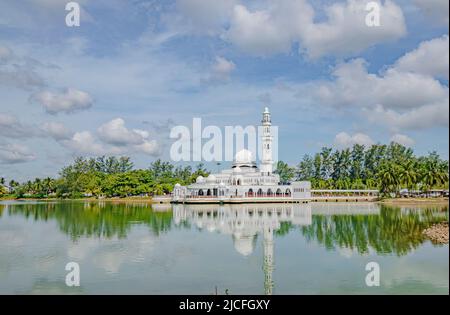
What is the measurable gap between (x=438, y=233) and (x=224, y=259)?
12245 mm

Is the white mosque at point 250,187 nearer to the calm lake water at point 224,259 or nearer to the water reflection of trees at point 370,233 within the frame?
the water reflection of trees at point 370,233

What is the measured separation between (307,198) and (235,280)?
1866 inches

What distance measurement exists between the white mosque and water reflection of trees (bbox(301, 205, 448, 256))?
2637 cm

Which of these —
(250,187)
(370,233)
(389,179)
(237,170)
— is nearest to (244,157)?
(237,170)

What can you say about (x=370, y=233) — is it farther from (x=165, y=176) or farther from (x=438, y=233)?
(x=165, y=176)

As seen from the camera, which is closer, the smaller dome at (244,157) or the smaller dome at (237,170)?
the smaller dome at (237,170)

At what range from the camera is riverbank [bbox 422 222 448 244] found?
21312mm

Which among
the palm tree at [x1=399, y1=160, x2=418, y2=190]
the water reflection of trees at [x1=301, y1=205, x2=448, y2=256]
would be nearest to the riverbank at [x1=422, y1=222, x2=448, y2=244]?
the water reflection of trees at [x1=301, y1=205, x2=448, y2=256]

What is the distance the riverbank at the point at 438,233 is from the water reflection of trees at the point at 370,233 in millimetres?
398

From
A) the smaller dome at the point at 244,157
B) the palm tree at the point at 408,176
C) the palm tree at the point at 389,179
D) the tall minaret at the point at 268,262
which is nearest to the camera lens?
the tall minaret at the point at 268,262

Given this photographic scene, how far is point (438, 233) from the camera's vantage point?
75.2 feet

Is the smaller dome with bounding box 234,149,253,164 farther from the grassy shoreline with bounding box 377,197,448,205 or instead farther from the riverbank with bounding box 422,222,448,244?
the riverbank with bounding box 422,222,448,244

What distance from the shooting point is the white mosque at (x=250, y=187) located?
5956 centimetres

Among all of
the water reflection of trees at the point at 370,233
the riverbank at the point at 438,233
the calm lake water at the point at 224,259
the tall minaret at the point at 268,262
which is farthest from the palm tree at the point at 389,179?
the tall minaret at the point at 268,262
